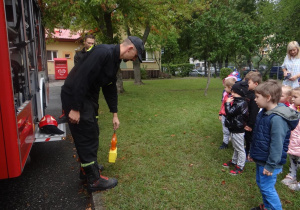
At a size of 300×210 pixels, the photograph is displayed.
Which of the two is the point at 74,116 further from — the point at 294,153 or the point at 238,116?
the point at 294,153

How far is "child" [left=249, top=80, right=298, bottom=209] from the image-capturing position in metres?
2.45

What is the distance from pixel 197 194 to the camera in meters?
3.14

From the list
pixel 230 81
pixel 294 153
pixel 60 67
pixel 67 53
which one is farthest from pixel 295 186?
pixel 67 53

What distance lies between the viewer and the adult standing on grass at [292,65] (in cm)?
489

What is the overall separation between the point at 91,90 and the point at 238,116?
2.12m

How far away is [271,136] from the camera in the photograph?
249cm

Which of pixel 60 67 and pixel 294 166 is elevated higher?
pixel 60 67

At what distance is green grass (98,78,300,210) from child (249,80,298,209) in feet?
1.53

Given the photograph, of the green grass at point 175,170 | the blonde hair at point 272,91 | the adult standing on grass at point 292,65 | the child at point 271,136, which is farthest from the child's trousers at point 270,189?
the adult standing on grass at point 292,65

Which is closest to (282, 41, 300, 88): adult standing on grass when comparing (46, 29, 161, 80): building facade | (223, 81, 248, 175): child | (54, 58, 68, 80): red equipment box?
(223, 81, 248, 175): child

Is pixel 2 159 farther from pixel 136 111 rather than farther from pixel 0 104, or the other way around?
pixel 136 111

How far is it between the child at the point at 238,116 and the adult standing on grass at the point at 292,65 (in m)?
1.91

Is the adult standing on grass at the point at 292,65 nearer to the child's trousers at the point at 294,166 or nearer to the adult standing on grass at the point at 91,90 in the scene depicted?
the child's trousers at the point at 294,166

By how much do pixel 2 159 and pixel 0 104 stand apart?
538 mm
